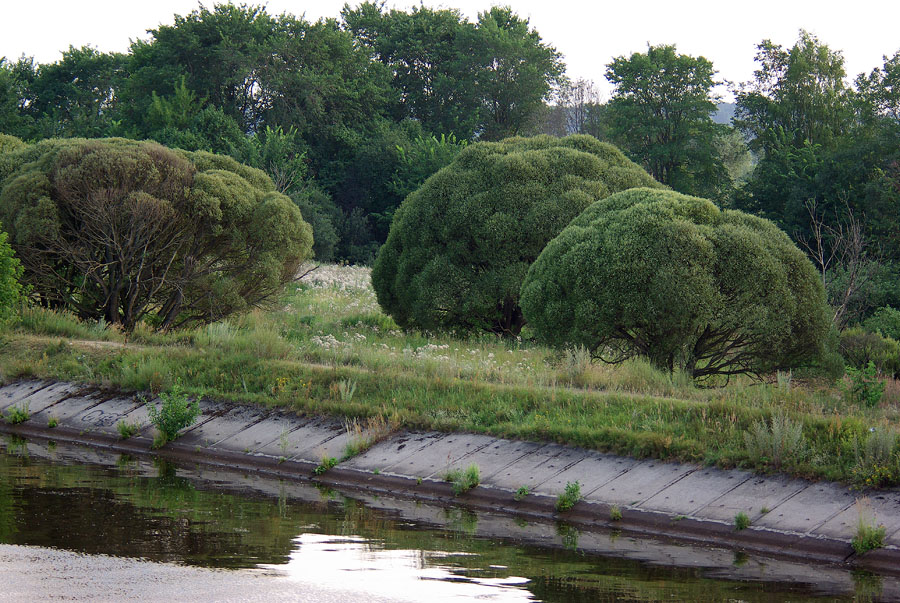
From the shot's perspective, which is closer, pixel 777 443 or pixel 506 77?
pixel 777 443

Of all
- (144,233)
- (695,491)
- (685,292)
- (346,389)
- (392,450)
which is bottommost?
(392,450)

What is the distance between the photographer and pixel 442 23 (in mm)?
72562

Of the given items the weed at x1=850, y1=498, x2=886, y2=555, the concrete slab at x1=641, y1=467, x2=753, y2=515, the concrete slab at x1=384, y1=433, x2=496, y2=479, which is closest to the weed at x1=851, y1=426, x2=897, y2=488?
the weed at x1=850, y1=498, x2=886, y2=555

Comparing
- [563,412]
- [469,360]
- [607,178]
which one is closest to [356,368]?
[469,360]

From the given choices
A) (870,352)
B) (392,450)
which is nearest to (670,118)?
(870,352)

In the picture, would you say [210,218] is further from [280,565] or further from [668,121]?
[668,121]

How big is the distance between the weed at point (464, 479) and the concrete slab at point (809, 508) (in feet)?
11.2

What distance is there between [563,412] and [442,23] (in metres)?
62.9

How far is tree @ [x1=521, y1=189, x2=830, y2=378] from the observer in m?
16.3

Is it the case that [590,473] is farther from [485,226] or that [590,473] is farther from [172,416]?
[485,226]

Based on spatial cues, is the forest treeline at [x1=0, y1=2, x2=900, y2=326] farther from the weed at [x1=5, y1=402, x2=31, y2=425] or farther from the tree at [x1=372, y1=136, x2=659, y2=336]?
the weed at [x1=5, y1=402, x2=31, y2=425]

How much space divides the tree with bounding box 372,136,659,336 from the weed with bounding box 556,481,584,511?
11.9 meters

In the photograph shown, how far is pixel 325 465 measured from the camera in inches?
527

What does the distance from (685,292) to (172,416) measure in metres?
8.32
